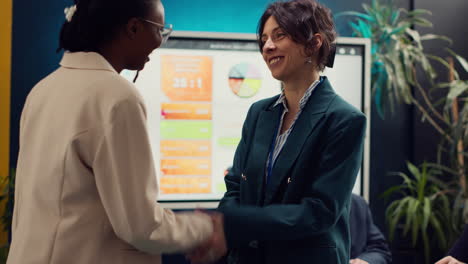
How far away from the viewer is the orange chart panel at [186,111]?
11.7ft

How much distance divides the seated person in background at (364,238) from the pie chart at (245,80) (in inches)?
42.4

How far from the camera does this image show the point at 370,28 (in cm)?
401

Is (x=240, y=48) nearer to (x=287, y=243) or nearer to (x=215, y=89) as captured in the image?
(x=215, y=89)

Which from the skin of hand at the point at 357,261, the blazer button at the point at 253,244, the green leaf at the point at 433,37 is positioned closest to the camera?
the blazer button at the point at 253,244

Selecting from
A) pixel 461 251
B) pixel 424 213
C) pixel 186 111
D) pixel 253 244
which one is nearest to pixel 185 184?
pixel 186 111

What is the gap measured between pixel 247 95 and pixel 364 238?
1262mm

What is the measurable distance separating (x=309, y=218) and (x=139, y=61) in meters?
0.65

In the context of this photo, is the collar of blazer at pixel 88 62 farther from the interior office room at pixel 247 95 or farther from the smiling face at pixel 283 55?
the interior office room at pixel 247 95

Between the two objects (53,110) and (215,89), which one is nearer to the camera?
(53,110)

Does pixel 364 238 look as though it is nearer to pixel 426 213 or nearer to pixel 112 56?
pixel 426 213

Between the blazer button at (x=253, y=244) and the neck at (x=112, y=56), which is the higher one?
the neck at (x=112, y=56)

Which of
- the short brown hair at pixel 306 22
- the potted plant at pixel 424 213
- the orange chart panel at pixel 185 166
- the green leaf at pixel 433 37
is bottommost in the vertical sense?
the potted plant at pixel 424 213

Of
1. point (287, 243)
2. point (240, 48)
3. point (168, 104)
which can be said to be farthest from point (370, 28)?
point (287, 243)

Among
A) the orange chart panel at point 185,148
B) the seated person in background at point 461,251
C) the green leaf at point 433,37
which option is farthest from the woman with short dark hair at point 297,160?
the green leaf at point 433,37
